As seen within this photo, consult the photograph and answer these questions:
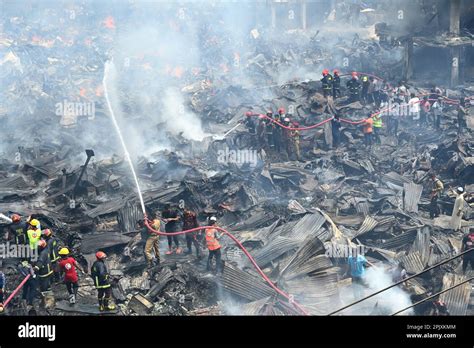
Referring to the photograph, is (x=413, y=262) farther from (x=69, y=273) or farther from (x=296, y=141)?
(x=296, y=141)

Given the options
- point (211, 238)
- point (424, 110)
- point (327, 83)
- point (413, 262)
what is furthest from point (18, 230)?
point (424, 110)

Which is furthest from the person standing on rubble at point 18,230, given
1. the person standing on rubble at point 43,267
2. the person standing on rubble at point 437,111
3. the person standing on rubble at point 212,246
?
the person standing on rubble at point 437,111

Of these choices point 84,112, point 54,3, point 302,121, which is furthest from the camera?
point 54,3

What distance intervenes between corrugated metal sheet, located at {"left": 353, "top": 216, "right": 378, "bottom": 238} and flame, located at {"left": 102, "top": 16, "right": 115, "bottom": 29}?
3908 cm

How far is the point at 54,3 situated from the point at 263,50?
25944 mm

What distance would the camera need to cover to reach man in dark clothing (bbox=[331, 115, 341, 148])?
2310 cm

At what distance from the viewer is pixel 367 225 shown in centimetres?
1599

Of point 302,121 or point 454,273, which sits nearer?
point 454,273

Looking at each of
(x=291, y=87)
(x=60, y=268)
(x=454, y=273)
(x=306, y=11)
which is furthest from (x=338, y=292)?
(x=306, y=11)

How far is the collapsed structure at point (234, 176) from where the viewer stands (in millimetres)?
13477

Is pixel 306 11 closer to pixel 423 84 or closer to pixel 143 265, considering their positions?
pixel 423 84

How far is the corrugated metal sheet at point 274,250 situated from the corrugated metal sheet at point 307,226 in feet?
1.67

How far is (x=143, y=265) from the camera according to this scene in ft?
48.6

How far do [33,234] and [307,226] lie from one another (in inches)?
313
